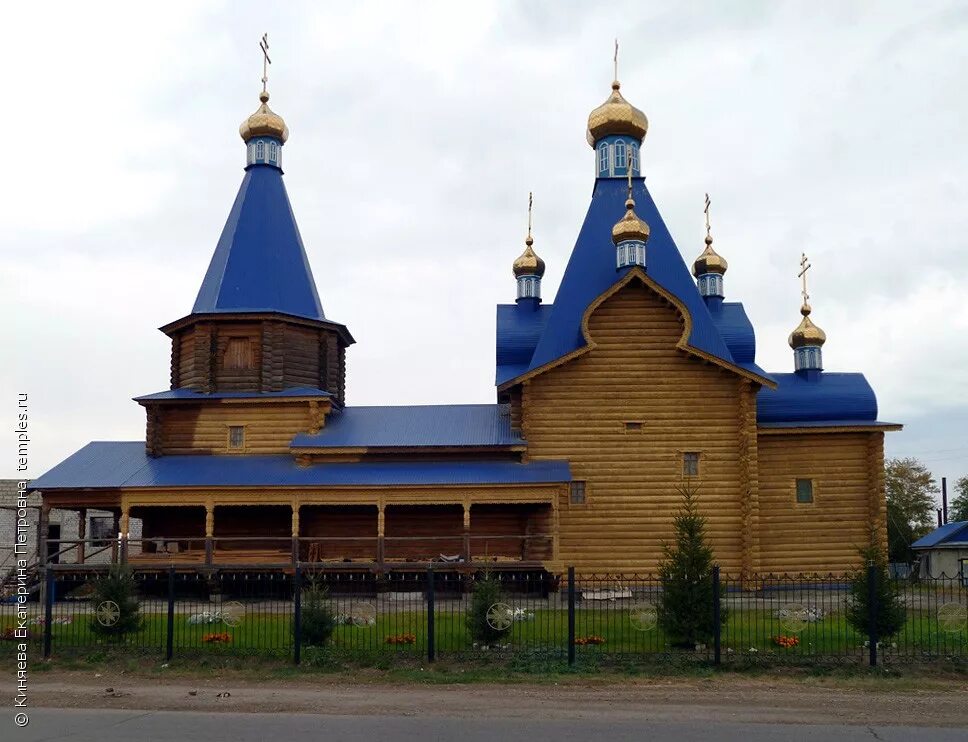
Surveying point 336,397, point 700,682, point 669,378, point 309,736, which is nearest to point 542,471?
point 669,378

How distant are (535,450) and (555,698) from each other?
11434mm

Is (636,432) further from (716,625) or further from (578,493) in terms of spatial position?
(716,625)

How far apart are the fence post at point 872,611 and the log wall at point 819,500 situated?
931 cm

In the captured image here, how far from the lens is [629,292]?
894 inches

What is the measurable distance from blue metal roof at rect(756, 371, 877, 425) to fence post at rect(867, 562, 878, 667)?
10.1 m

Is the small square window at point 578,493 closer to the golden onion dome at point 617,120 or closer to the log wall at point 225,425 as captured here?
the log wall at point 225,425

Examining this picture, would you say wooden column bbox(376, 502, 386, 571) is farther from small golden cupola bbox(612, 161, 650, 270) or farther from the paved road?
the paved road

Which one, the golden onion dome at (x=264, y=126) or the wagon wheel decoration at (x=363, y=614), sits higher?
the golden onion dome at (x=264, y=126)

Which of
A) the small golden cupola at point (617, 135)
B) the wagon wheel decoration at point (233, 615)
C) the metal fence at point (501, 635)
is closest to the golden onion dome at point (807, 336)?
the small golden cupola at point (617, 135)

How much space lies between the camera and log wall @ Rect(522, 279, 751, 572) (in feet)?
72.2

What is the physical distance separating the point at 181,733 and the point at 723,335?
19.7 meters

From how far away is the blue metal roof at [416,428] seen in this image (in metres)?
22.8

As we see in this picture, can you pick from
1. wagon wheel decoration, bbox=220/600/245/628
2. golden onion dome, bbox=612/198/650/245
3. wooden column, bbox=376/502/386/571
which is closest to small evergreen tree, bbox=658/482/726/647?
wagon wheel decoration, bbox=220/600/245/628

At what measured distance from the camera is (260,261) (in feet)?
83.6
